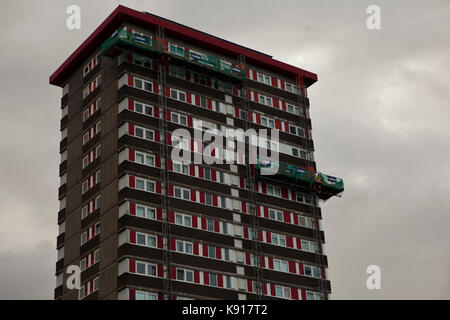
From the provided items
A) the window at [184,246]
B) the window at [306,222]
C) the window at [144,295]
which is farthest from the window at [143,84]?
the window at [144,295]

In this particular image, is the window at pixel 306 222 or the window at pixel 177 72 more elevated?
the window at pixel 177 72

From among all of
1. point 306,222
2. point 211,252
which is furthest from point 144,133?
point 306,222

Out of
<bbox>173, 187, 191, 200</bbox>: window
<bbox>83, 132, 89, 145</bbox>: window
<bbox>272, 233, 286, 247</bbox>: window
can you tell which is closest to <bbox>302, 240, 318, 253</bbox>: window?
<bbox>272, 233, 286, 247</bbox>: window

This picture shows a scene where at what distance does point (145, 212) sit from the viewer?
114m


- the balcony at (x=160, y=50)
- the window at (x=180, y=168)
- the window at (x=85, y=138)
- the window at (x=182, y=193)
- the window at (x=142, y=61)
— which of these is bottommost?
the window at (x=182, y=193)

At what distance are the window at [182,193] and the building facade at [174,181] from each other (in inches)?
7.1

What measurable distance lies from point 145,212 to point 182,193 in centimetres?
708

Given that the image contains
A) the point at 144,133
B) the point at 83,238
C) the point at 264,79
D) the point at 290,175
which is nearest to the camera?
the point at 83,238

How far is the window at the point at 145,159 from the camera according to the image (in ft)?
386

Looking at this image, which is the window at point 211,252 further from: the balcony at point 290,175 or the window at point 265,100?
the window at point 265,100

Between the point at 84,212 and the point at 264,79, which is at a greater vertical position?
the point at 264,79

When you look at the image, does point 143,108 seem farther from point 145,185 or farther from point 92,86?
point 145,185

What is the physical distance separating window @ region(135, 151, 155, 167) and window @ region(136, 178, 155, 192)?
255 cm

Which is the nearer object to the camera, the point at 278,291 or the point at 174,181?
the point at 174,181
